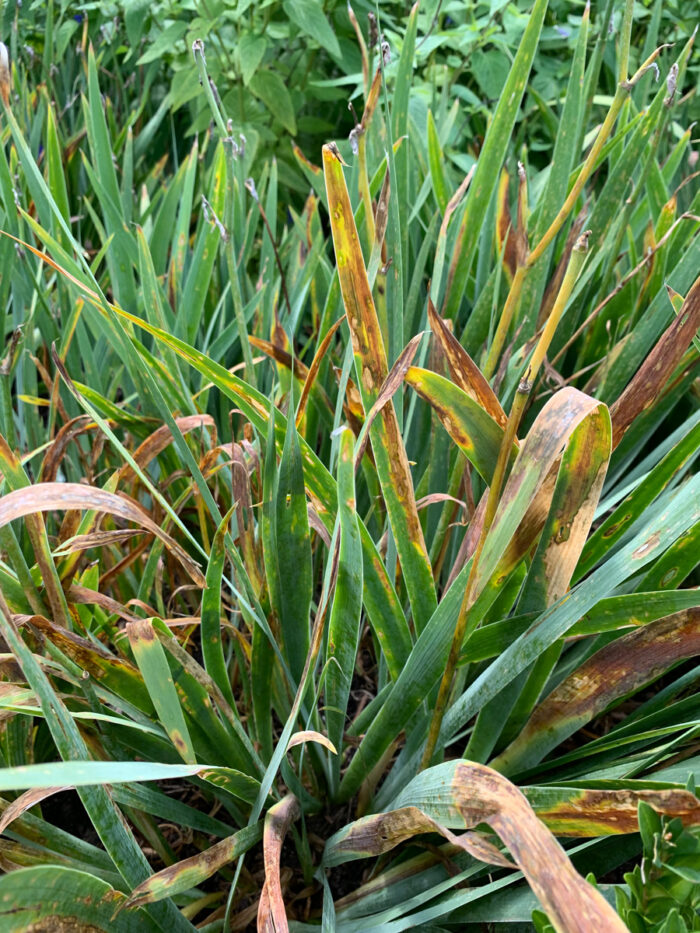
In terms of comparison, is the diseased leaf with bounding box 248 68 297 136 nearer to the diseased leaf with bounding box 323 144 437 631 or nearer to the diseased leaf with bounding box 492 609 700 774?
the diseased leaf with bounding box 323 144 437 631

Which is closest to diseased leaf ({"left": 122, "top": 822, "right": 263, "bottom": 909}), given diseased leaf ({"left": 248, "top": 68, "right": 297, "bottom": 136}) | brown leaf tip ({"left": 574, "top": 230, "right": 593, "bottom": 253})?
brown leaf tip ({"left": 574, "top": 230, "right": 593, "bottom": 253})

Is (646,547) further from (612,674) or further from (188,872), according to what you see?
(188,872)

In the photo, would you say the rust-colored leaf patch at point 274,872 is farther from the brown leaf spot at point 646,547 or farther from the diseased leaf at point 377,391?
the brown leaf spot at point 646,547

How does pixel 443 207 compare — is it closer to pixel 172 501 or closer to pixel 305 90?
pixel 172 501

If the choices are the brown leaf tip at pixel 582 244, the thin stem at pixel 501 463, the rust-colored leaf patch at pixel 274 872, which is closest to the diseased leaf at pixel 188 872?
the rust-colored leaf patch at pixel 274 872

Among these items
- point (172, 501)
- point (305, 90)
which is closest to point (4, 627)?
point (172, 501)

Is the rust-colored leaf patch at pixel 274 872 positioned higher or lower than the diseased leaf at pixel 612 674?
lower

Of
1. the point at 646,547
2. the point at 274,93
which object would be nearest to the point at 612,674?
the point at 646,547

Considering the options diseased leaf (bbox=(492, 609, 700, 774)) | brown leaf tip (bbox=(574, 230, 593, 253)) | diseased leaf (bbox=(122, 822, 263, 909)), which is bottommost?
diseased leaf (bbox=(122, 822, 263, 909))

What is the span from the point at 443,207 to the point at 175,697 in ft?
2.30

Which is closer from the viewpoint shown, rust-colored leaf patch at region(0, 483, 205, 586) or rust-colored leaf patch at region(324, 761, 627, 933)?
rust-colored leaf patch at region(324, 761, 627, 933)

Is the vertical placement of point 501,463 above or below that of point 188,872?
above

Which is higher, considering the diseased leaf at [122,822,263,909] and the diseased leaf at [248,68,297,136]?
the diseased leaf at [248,68,297,136]

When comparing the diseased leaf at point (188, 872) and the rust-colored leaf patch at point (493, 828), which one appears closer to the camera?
the rust-colored leaf patch at point (493, 828)
